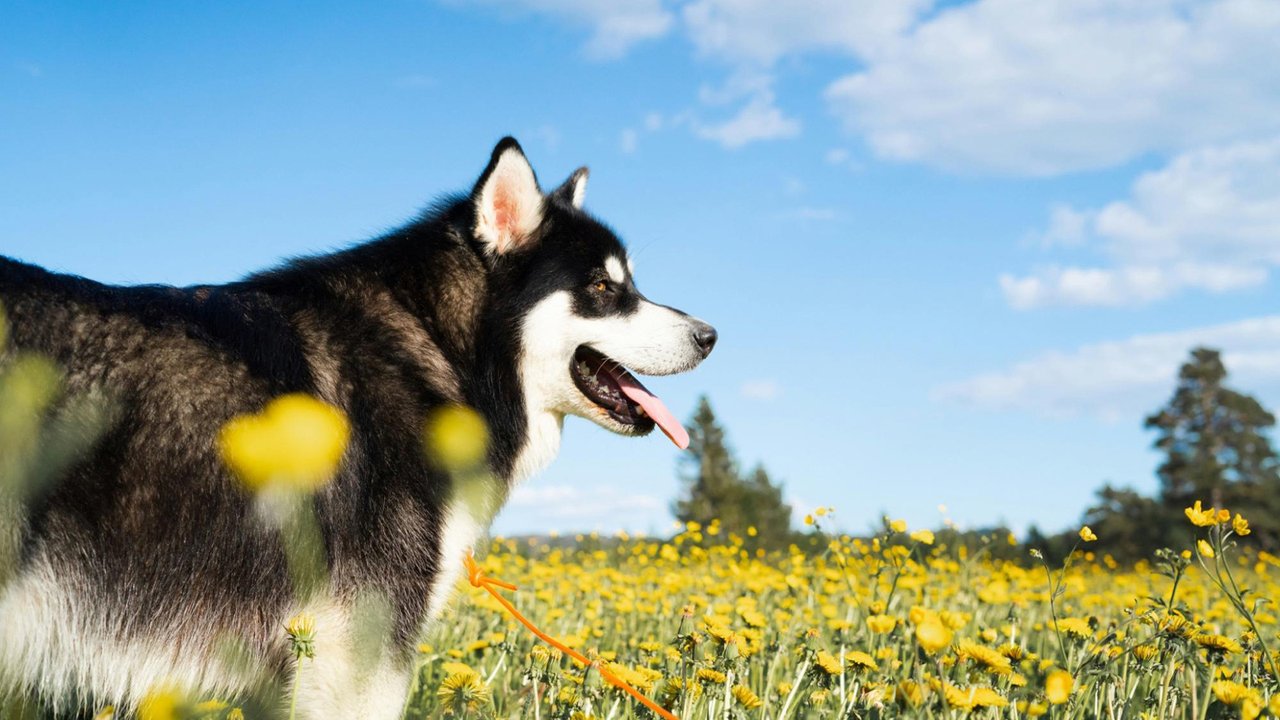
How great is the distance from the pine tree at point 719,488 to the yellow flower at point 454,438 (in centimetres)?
5453

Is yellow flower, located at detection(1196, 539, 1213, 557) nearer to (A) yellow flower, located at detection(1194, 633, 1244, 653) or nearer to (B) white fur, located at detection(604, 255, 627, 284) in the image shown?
(A) yellow flower, located at detection(1194, 633, 1244, 653)

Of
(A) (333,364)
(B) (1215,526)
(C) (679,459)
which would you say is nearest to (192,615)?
(A) (333,364)

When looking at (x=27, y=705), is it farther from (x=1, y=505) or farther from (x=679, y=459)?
(x=679, y=459)

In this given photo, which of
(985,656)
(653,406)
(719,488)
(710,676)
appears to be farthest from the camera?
(719,488)

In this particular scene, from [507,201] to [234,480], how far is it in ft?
6.39

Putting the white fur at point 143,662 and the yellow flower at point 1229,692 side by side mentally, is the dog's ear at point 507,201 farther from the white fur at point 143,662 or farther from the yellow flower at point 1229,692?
the yellow flower at point 1229,692

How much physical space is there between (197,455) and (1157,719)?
3.61 m

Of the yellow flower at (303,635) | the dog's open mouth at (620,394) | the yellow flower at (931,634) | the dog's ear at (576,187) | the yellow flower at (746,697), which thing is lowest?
the yellow flower at (746,697)

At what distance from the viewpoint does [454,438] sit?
11.6 feet

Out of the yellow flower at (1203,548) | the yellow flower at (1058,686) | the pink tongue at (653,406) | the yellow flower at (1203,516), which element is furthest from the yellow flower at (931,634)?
the pink tongue at (653,406)

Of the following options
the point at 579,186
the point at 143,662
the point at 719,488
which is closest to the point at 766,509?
the point at 719,488

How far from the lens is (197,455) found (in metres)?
2.80

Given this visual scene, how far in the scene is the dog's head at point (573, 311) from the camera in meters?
4.23

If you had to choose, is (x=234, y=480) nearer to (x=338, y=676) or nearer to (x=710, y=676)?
(x=338, y=676)
